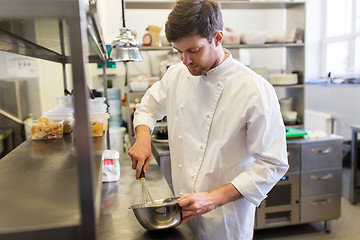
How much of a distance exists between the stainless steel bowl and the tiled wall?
3.43m

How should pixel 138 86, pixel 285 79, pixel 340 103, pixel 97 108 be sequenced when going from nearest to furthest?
pixel 97 108
pixel 138 86
pixel 285 79
pixel 340 103

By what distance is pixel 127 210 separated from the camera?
1.58 m

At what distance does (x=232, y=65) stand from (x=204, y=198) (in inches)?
23.6

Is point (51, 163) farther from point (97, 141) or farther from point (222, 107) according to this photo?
point (222, 107)

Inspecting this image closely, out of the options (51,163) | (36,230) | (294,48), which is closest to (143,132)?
(51,163)

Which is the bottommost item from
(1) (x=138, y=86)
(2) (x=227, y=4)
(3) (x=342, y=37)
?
(1) (x=138, y=86)

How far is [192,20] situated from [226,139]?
19.6 inches

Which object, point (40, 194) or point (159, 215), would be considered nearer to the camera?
point (40, 194)

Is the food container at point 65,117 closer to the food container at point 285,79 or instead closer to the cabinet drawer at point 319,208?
the cabinet drawer at point 319,208

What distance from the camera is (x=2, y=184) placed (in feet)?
2.64

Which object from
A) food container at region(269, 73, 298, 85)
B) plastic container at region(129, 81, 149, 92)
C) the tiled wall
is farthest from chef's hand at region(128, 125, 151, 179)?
the tiled wall

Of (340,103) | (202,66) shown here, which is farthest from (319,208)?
(202,66)

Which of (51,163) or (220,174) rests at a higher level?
(51,163)

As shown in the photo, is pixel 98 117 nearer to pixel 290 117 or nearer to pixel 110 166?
pixel 110 166
